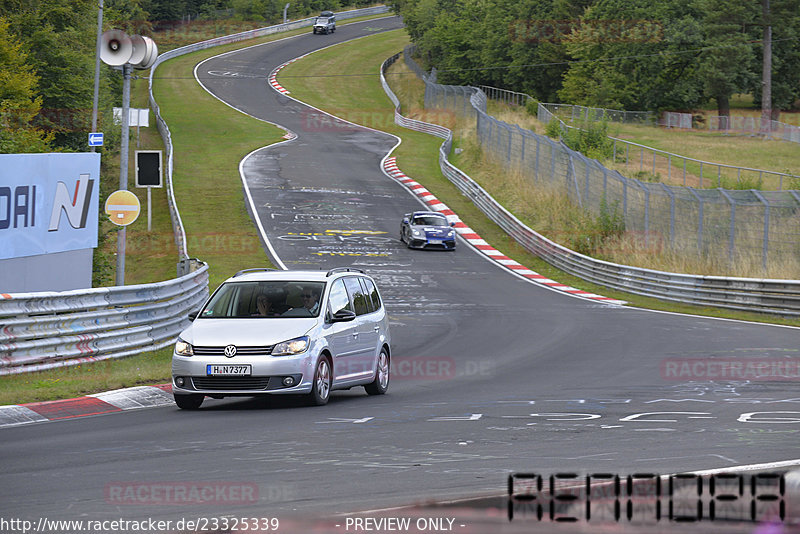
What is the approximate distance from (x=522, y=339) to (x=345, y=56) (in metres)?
86.9

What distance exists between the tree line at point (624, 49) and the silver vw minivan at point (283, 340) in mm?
72347

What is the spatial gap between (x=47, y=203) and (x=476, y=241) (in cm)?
2548

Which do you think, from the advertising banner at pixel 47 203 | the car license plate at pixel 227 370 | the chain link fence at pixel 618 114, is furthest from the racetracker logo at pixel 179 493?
the chain link fence at pixel 618 114

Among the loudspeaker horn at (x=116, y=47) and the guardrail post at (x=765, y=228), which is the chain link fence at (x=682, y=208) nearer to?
the guardrail post at (x=765, y=228)

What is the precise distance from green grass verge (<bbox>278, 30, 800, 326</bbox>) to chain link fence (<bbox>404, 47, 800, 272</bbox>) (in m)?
1.99

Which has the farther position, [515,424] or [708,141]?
[708,141]

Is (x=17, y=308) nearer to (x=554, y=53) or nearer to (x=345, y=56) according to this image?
(x=554, y=53)

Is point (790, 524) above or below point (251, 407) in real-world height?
above

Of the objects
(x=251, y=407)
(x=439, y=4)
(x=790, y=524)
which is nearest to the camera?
(x=790, y=524)

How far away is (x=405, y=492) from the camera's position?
23.1ft

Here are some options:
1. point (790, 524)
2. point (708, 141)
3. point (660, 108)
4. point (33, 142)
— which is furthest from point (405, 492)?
point (660, 108)

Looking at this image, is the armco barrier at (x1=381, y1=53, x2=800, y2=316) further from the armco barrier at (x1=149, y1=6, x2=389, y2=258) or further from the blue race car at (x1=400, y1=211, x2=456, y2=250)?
the armco barrier at (x1=149, y1=6, x2=389, y2=258)

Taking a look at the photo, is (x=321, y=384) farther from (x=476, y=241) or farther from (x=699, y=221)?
(x=476, y=241)

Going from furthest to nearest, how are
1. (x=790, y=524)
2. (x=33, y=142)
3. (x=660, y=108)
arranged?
(x=660, y=108) → (x=33, y=142) → (x=790, y=524)
